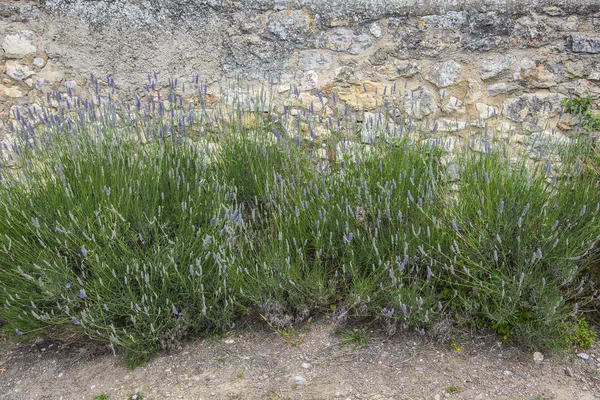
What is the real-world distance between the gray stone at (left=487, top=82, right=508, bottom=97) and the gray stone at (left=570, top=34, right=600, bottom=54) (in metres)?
0.51

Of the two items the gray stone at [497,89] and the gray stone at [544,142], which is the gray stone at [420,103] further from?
the gray stone at [544,142]

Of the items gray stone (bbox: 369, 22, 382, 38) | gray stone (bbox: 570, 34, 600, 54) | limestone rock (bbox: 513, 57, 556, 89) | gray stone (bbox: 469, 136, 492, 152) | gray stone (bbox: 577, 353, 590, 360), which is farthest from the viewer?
gray stone (bbox: 369, 22, 382, 38)

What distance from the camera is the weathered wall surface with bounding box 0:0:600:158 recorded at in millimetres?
3973

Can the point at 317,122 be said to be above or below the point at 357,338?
above

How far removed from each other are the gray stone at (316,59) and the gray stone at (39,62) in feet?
6.18

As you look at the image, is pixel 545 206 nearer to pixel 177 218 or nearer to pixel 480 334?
pixel 480 334

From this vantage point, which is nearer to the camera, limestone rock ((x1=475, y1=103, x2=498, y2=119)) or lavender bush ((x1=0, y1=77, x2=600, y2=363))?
lavender bush ((x1=0, y1=77, x2=600, y2=363))

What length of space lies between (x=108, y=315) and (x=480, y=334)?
1824mm

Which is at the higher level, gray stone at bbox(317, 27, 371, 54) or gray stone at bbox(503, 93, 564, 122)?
gray stone at bbox(317, 27, 371, 54)

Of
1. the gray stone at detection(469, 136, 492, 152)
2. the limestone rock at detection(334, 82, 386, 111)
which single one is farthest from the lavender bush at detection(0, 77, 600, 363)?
the limestone rock at detection(334, 82, 386, 111)

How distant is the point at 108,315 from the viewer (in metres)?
2.71

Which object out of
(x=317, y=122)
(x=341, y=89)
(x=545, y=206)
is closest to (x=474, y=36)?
(x=341, y=89)

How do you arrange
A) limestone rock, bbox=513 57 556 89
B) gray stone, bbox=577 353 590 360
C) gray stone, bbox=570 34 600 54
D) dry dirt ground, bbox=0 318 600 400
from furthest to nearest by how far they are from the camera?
limestone rock, bbox=513 57 556 89
gray stone, bbox=570 34 600 54
gray stone, bbox=577 353 590 360
dry dirt ground, bbox=0 318 600 400

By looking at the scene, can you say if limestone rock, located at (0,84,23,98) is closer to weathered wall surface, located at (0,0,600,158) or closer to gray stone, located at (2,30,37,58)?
weathered wall surface, located at (0,0,600,158)
